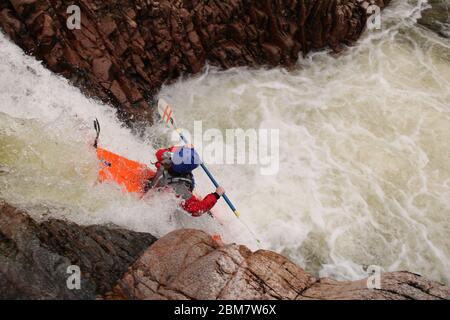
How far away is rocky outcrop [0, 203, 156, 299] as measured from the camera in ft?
11.8

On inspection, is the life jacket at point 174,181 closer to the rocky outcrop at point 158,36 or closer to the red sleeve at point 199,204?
the red sleeve at point 199,204

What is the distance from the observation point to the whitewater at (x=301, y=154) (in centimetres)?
531

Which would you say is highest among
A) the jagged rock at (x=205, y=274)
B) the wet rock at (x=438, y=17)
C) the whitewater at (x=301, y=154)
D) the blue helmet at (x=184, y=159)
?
the wet rock at (x=438, y=17)

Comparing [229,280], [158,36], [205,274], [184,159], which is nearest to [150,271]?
[205,274]

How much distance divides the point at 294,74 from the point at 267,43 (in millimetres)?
950

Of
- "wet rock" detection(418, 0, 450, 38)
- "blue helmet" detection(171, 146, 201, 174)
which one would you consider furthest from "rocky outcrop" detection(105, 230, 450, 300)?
"wet rock" detection(418, 0, 450, 38)

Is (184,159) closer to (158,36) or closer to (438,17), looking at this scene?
(158,36)

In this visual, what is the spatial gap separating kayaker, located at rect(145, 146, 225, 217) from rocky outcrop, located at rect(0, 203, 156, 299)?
0.92m

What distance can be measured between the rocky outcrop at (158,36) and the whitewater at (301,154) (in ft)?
1.03

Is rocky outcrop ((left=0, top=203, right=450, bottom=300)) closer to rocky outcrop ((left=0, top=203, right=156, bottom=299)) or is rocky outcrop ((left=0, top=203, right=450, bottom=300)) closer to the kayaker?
rocky outcrop ((left=0, top=203, right=156, bottom=299))

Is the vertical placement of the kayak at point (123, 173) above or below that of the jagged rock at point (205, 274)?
below

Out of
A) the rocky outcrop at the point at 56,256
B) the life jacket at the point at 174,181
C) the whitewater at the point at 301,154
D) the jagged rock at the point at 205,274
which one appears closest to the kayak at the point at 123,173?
the whitewater at the point at 301,154

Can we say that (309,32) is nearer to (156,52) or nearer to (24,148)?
(156,52)
